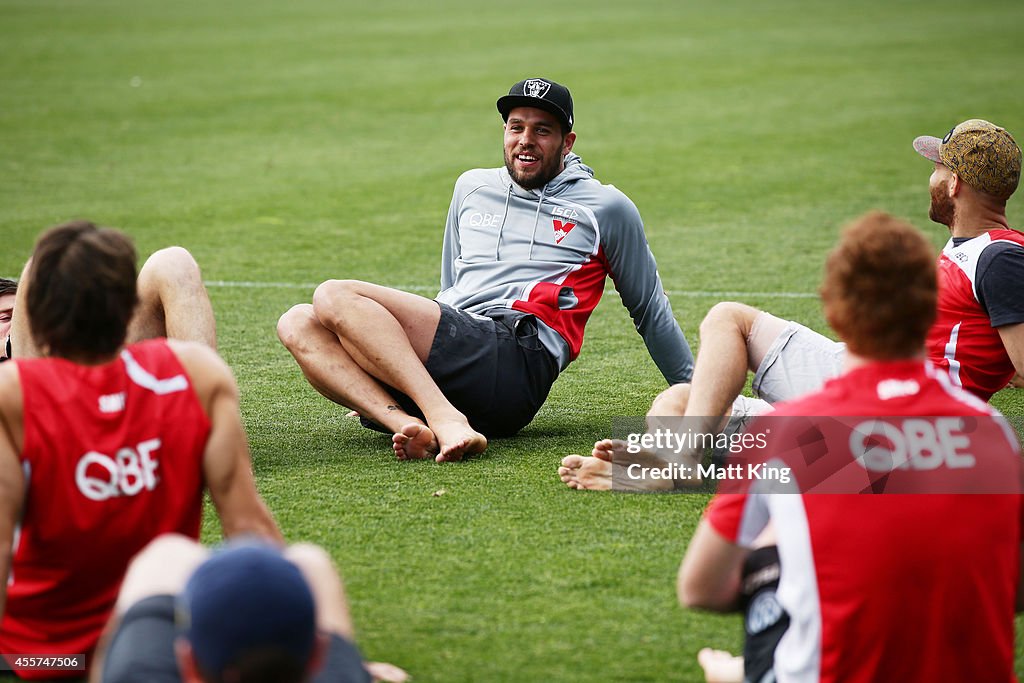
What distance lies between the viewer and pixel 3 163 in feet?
42.2

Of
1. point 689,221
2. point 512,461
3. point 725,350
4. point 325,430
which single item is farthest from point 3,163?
point 725,350

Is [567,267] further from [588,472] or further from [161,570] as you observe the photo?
[161,570]

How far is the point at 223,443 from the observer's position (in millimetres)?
2906

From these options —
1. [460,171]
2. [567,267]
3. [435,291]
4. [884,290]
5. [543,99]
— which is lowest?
[435,291]

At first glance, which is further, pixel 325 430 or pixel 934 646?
pixel 325 430

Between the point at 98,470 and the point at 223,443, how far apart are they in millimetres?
264

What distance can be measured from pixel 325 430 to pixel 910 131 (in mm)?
11209

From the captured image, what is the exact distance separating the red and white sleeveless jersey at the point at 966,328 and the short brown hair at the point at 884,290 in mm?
2178

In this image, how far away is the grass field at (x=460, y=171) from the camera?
3.87 m

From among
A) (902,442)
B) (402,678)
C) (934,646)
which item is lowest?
(402,678)

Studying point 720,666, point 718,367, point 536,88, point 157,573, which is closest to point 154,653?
point 157,573

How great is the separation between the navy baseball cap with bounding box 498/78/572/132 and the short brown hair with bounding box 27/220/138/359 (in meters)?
2.84

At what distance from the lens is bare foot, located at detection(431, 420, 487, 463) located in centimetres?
492

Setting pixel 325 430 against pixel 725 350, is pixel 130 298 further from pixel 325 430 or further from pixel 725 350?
pixel 325 430
